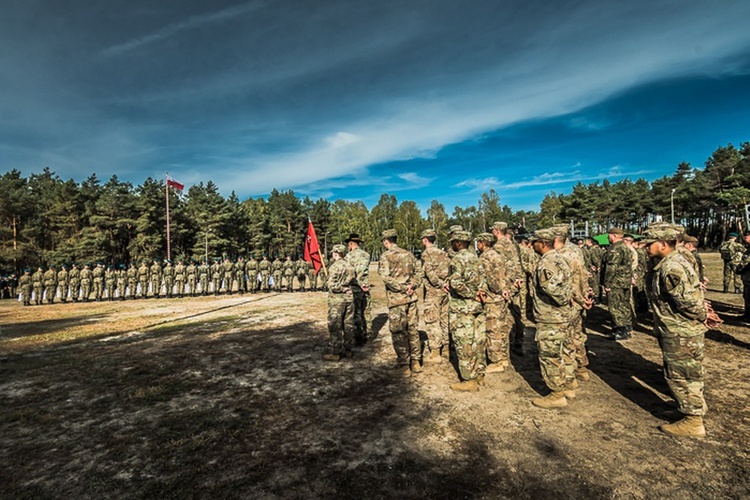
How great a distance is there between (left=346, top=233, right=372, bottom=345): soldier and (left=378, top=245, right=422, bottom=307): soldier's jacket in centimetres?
89

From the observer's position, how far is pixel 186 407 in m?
4.62

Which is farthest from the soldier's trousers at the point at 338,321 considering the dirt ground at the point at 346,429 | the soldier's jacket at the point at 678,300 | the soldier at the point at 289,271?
the soldier at the point at 289,271

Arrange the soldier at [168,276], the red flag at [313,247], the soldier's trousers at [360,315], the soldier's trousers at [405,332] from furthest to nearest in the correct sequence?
the soldier at [168,276]
the red flag at [313,247]
the soldier's trousers at [360,315]
the soldier's trousers at [405,332]

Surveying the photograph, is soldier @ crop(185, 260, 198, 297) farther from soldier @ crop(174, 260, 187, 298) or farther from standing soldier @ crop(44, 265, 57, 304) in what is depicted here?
standing soldier @ crop(44, 265, 57, 304)

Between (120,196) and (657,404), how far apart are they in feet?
146

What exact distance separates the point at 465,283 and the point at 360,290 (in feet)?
10.4

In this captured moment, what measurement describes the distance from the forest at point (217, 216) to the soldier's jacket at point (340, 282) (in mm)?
17698

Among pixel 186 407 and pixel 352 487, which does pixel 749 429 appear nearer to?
pixel 352 487

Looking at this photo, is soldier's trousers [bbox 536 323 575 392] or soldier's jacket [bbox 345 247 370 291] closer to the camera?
soldier's trousers [bbox 536 323 575 392]

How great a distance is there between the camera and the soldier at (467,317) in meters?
5.03

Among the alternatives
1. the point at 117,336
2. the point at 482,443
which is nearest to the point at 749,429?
the point at 482,443

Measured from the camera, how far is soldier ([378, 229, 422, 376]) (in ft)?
19.0

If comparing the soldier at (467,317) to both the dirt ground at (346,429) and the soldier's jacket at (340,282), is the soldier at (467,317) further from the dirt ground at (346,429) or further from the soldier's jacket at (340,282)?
the soldier's jacket at (340,282)

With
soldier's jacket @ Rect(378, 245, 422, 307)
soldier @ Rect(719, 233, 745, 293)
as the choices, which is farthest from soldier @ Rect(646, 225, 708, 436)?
soldier @ Rect(719, 233, 745, 293)
